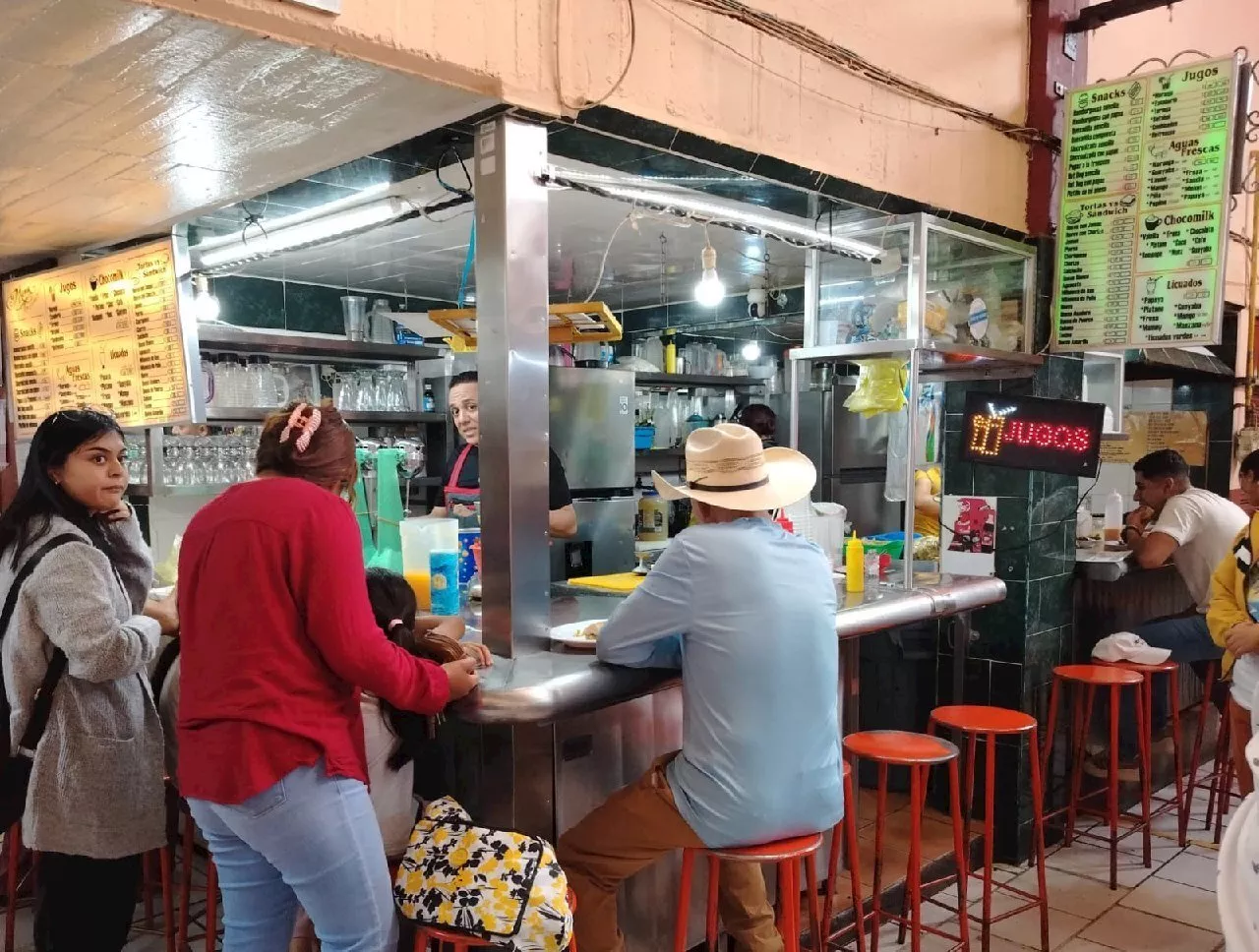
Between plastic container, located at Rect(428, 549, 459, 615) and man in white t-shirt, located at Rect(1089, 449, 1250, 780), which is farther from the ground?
plastic container, located at Rect(428, 549, 459, 615)

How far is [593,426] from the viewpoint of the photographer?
5.78 m

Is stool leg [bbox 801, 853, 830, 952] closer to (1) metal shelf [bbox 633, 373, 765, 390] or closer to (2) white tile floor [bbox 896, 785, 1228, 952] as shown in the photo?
(2) white tile floor [bbox 896, 785, 1228, 952]

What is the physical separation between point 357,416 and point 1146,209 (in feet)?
13.8

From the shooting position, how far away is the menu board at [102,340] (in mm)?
3465

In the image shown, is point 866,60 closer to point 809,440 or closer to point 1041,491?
point 1041,491

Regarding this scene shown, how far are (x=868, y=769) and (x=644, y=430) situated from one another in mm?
3194

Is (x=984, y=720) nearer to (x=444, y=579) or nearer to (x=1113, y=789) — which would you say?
(x=1113, y=789)

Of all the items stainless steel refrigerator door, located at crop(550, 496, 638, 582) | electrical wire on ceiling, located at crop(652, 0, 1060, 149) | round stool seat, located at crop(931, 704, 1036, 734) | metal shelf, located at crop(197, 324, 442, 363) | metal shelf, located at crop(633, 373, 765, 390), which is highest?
electrical wire on ceiling, located at crop(652, 0, 1060, 149)

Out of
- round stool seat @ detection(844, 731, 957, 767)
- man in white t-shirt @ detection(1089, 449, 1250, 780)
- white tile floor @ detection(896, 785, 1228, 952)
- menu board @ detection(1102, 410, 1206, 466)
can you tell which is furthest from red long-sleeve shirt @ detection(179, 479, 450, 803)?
menu board @ detection(1102, 410, 1206, 466)

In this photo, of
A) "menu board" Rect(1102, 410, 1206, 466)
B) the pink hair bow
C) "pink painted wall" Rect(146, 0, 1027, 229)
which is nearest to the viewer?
the pink hair bow

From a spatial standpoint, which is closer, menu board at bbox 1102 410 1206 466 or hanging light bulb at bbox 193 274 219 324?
hanging light bulb at bbox 193 274 219 324

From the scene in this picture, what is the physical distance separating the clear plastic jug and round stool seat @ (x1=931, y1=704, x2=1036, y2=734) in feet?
5.95

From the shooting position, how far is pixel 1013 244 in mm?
4141

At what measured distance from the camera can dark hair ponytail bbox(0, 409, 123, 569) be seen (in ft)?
8.30
